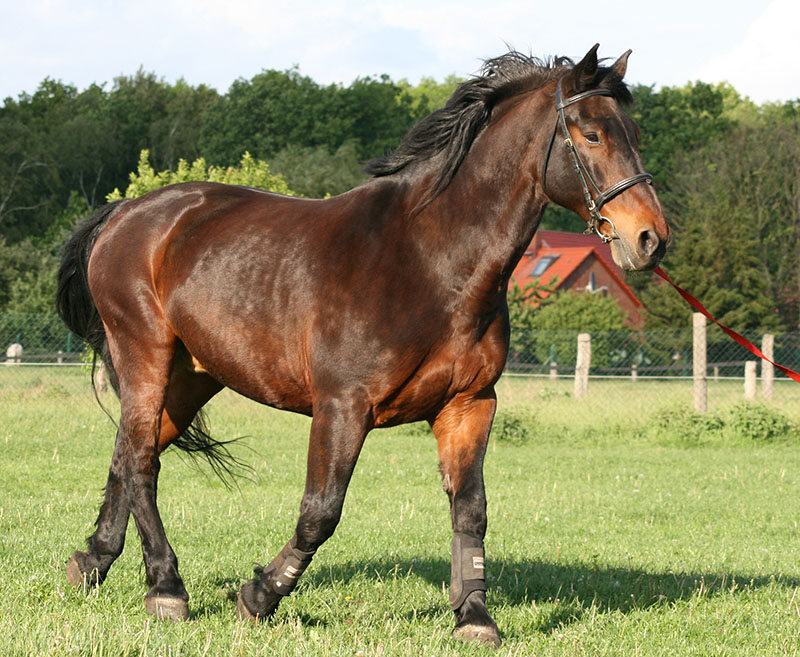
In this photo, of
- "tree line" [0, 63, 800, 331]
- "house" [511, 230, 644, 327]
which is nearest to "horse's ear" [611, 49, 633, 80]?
"tree line" [0, 63, 800, 331]

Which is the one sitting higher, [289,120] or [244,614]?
[289,120]

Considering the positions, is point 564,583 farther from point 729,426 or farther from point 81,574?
point 729,426

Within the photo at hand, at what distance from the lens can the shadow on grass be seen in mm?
5027

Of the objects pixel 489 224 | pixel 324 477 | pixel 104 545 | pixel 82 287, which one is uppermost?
pixel 489 224

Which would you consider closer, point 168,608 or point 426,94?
point 168,608

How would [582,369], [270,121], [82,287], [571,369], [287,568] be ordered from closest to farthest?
[287,568], [82,287], [582,369], [571,369], [270,121]

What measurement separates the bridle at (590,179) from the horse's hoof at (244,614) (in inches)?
95.7

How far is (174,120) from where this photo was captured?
67.2 m

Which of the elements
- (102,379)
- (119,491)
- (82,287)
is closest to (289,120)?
(102,379)

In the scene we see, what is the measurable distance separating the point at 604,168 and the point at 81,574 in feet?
11.8

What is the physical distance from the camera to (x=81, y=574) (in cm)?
511

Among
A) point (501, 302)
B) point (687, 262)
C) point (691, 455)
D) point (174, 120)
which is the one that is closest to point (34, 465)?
point (501, 302)

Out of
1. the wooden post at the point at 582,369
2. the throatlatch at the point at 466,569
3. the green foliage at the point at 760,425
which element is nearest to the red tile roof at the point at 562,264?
the wooden post at the point at 582,369

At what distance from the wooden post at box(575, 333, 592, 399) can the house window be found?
30932mm
